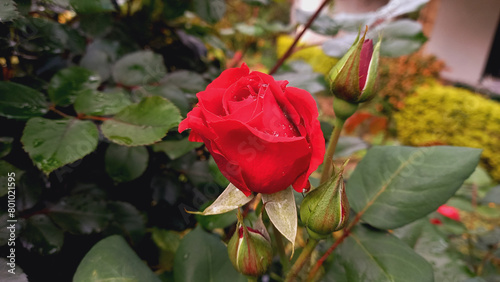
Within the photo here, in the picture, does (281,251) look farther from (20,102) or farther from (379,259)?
(20,102)

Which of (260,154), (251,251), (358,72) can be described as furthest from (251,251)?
(358,72)

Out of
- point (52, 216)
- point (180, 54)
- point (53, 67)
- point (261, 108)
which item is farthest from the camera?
point (180, 54)

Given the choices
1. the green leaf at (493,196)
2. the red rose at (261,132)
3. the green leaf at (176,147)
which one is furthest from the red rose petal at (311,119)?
the green leaf at (493,196)

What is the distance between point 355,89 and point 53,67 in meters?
0.53

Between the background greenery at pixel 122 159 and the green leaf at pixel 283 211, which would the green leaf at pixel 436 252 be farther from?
the green leaf at pixel 283 211

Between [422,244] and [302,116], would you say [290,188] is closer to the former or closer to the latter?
[302,116]

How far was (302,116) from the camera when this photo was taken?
287 mm

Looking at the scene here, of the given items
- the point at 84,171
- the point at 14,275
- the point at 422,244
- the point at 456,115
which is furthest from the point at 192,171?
the point at 456,115

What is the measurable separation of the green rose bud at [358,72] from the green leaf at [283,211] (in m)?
0.13

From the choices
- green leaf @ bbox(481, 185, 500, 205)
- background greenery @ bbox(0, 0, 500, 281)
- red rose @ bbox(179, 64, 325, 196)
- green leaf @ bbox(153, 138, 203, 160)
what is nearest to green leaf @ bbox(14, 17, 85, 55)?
background greenery @ bbox(0, 0, 500, 281)

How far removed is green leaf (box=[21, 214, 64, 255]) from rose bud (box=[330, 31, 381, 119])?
42cm

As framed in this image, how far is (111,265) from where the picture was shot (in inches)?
14.0

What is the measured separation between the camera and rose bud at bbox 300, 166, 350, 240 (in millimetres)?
282

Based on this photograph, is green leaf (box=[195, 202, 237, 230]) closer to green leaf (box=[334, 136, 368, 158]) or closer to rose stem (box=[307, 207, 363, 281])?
rose stem (box=[307, 207, 363, 281])
